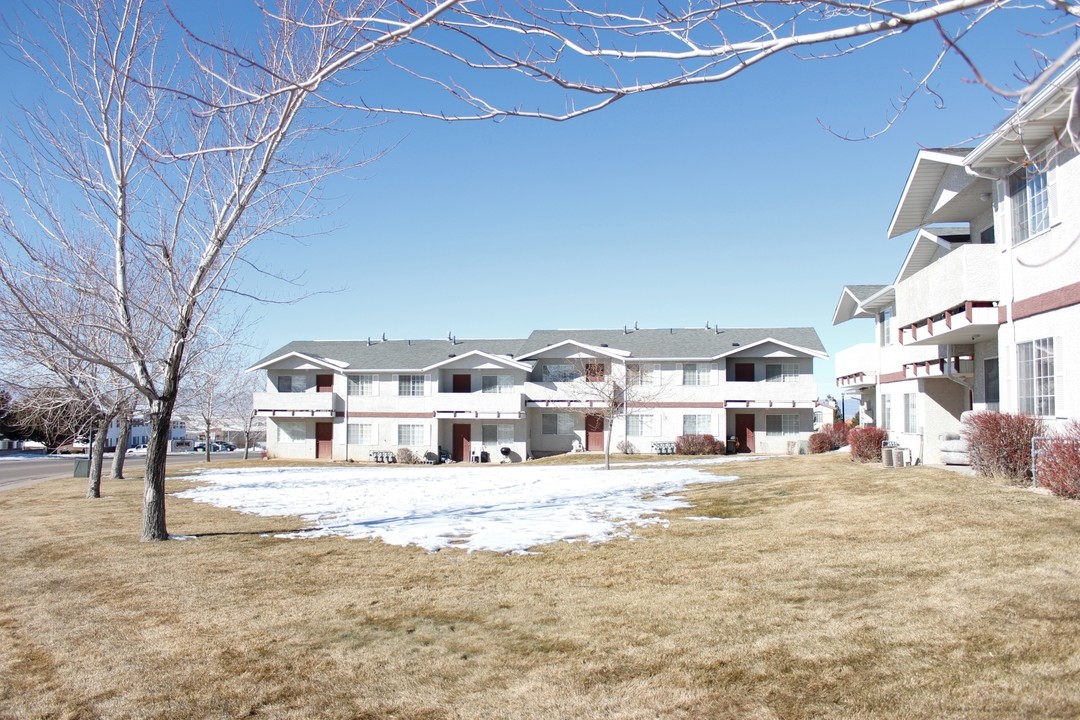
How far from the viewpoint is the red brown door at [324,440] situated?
44594 mm

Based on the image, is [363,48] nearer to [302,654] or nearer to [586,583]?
[302,654]

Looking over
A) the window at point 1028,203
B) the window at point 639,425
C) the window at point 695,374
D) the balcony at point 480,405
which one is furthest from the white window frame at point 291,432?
the window at point 1028,203

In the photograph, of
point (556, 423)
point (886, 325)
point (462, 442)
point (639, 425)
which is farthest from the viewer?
point (462, 442)

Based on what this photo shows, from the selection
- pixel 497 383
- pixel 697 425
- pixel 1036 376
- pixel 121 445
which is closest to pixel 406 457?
pixel 497 383

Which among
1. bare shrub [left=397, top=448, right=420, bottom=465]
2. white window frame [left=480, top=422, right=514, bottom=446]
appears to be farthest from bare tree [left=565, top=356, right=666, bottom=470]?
bare shrub [left=397, top=448, right=420, bottom=465]

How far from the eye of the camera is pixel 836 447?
34.8 m

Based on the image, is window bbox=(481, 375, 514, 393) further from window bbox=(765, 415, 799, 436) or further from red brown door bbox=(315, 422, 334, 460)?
window bbox=(765, 415, 799, 436)

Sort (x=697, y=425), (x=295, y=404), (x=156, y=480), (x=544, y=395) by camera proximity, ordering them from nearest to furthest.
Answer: (x=156, y=480) < (x=697, y=425) < (x=544, y=395) < (x=295, y=404)

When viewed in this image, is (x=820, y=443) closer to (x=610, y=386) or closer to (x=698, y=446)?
(x=698, y=446)

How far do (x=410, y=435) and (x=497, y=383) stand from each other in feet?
19.3

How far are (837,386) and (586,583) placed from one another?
33.2 metres

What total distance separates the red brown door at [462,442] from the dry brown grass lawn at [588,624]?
30719 mm

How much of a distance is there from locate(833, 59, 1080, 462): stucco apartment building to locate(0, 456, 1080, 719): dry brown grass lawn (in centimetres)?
363

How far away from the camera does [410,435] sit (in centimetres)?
4312
